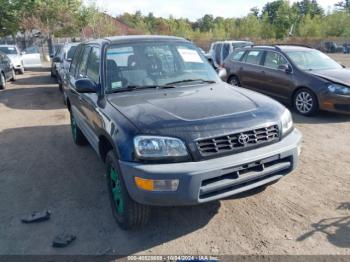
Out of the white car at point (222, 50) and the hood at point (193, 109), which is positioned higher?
the hood at point (193, 109)

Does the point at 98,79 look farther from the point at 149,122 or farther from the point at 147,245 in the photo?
the point at 147,245

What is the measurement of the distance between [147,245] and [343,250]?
1.76 metres

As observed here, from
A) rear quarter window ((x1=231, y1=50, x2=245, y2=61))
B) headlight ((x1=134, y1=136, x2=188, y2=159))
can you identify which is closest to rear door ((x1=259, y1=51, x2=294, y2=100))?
rear quarter window ((x1=231, y1=50, x2=245, y2=61))

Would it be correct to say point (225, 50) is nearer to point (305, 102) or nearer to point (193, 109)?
point (305, 102)

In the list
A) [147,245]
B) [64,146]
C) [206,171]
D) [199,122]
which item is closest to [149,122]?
[199,122]

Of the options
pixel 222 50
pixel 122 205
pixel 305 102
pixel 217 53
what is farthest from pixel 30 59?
pixel 122 205

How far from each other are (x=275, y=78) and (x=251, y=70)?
1.02m

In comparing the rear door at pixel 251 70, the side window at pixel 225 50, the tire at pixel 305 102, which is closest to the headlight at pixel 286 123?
the tire at pixel 305 102

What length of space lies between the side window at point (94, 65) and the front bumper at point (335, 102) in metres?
5.06

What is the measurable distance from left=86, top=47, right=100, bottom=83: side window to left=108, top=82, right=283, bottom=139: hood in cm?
51

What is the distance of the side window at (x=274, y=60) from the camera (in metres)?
8.44

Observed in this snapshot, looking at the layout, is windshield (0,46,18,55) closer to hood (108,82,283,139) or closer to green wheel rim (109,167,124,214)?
hood (108,82,283,139)

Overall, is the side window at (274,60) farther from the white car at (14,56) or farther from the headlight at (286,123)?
the white car at (14,56)

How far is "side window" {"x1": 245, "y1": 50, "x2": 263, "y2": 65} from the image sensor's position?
363 inches
